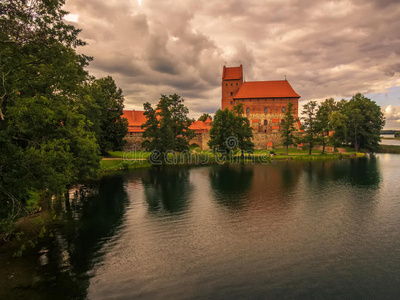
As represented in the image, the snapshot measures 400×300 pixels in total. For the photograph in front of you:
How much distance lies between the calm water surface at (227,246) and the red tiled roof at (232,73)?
55.9 m

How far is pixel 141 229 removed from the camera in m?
15.7

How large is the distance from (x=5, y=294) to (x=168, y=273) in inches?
233

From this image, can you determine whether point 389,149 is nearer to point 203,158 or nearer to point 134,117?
point 203,158

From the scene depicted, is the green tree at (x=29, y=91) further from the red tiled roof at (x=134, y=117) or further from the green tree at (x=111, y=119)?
the red tiled roof at (x=134, y=117)

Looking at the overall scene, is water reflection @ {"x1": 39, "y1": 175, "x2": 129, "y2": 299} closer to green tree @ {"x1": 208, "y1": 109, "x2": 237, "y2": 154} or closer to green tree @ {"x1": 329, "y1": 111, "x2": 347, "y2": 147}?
green tree @ {"x1": 208, "y1": 109, "x2": 237, "y2": 154}

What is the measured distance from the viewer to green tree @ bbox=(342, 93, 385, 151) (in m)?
64.1

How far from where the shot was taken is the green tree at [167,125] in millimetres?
46438

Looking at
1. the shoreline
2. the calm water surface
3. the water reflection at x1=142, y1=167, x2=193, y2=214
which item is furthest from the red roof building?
the calm water surface

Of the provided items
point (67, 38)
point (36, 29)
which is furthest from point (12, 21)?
point (67, 38)

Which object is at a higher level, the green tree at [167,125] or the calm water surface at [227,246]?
the green tree at [167,125]

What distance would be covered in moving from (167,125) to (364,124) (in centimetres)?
5062

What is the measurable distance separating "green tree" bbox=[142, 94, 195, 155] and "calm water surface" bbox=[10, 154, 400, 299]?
887 inches

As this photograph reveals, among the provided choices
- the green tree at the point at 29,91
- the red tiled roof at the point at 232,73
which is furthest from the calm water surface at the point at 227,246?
the red tiled roof at the point at 232,73

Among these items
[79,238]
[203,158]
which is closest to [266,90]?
[203,158]
